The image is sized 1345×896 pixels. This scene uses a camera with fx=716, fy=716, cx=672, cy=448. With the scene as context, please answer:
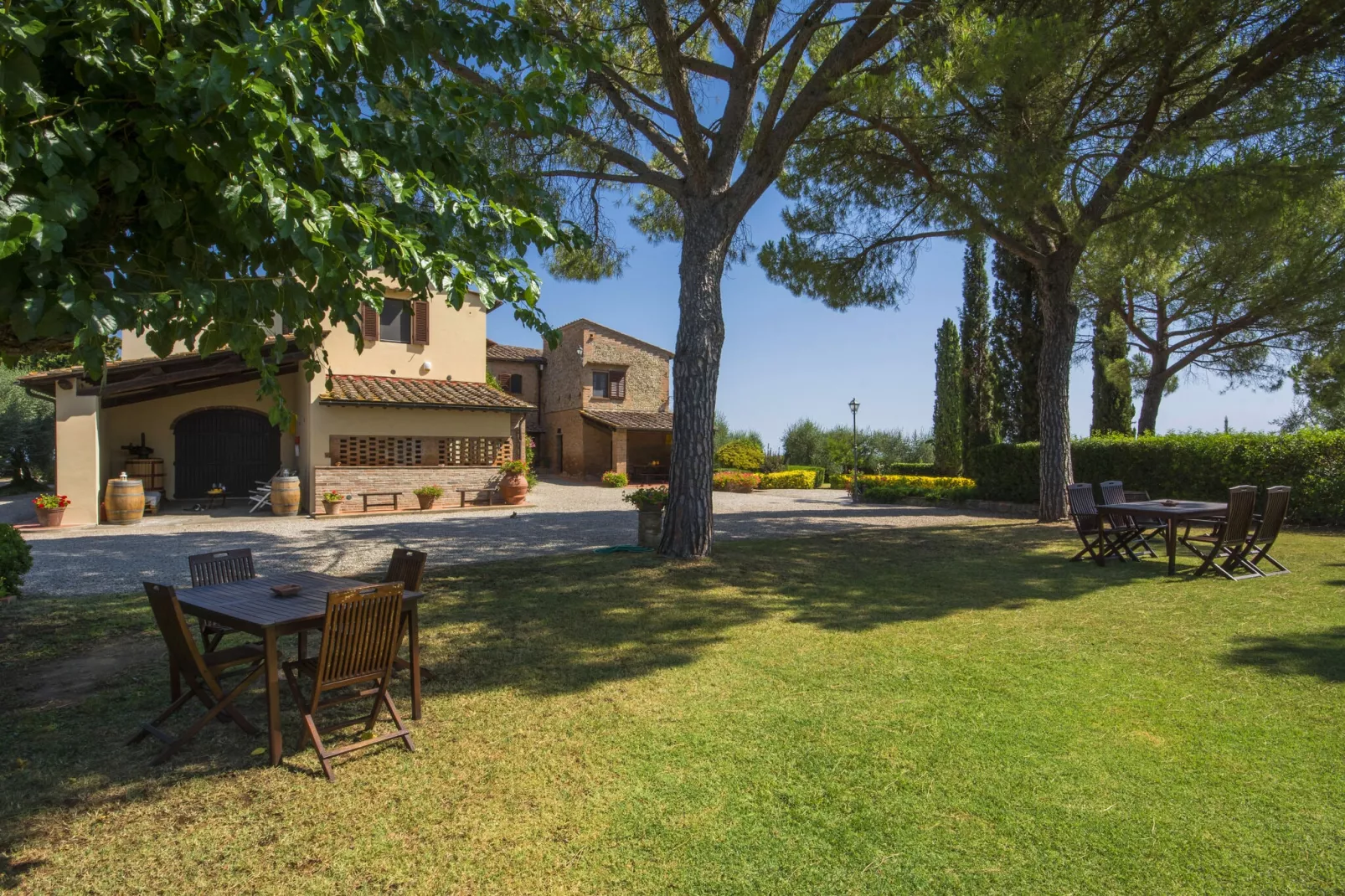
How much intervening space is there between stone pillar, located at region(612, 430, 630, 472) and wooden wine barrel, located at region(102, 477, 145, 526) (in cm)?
1600

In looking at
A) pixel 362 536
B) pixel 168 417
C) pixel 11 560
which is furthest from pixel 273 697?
pixel 168 417

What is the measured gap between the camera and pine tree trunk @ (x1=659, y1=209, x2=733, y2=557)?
8885mm

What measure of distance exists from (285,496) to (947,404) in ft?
73.9

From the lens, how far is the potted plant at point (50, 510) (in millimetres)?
12953

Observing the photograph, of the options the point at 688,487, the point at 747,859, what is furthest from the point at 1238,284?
the point at 747,859

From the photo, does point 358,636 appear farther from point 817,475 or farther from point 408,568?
point 817,475

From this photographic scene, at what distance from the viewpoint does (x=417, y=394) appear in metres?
16.7

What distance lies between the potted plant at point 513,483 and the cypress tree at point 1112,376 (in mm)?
16585

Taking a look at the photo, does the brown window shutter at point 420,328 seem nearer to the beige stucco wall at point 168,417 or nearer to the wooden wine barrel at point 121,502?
the beige stucco wall at point 168,417

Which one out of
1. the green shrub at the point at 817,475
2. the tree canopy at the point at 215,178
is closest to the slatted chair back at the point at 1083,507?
the tree canopy at the point at 215,178

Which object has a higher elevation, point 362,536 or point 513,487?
point 513,487

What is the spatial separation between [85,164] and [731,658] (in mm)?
4337

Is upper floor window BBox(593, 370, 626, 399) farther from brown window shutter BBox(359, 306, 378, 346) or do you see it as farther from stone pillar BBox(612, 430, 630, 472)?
brown window shutter BBox(359, 306, 378, 346)

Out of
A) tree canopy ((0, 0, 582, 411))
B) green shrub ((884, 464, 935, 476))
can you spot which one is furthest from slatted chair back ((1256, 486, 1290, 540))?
green shrub ((884, 464, 935, 476))
